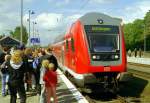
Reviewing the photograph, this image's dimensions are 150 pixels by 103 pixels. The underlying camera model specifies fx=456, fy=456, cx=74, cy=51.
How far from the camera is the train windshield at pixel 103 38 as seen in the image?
17438 millimetres

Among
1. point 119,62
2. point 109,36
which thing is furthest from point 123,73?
point 109,36

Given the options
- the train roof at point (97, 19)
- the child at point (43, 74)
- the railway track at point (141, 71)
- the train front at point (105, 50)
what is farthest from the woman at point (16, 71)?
the railway track at point (141, 71)

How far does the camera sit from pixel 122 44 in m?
17.7

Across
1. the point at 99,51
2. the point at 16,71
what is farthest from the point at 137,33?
the point at 16,71

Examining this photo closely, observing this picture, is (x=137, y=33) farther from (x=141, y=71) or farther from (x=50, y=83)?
(x=50, y=83)

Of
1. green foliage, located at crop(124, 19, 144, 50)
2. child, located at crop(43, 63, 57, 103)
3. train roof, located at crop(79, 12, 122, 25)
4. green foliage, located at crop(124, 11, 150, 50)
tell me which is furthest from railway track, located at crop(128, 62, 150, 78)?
green foliage, located at crop(124, 19, 144, 50)

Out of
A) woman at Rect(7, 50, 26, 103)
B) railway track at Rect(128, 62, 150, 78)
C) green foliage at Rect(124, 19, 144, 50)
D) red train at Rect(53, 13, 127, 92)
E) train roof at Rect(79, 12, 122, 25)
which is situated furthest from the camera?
green foliage at Rect(124, 19, 144, 50)

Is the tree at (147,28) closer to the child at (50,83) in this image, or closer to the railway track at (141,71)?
the railway track at (141,71)

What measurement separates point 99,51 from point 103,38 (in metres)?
0.67

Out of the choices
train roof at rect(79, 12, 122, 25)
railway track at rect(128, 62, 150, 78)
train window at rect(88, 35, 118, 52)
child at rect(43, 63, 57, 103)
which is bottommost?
railway track at rect(128, 62, 150, 78)

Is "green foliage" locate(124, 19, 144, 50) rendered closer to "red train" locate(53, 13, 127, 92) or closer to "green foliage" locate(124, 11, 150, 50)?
"green foliage" locate(124, 11, 150, 50)

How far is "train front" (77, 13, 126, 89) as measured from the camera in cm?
1712

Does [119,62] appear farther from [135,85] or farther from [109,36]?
[135,85]

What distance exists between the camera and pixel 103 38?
17.7 meters
